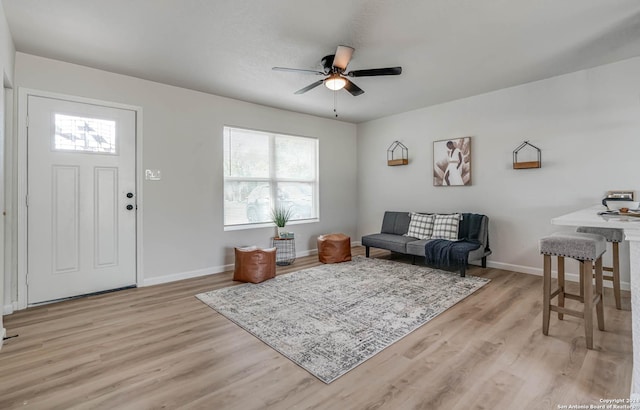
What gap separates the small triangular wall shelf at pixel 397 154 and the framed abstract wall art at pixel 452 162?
53cm

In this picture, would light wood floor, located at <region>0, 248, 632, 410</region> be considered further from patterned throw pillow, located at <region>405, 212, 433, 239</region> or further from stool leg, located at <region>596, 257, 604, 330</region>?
patterned throw pillow, located at <region>405, 212, 433, 239</region>

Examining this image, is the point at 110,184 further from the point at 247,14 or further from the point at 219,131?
the point at 247,14

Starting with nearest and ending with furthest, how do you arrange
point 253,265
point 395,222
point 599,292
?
1. point 599,292
2. point 253,265
3. point 395,222

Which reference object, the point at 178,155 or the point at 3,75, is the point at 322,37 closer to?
the point at 178,155

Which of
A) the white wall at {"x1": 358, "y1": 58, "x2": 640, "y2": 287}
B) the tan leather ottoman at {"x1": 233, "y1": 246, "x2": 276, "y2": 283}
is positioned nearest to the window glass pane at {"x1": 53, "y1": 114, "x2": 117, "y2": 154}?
the tan leather ottoman at {"x1": 233, "y1": 246, "x2": 276, "y2": 283}

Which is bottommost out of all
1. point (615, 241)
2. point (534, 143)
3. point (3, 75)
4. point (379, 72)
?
point (615, 241)

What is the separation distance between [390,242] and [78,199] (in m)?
3.97

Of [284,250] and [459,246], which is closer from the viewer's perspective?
[459,246]

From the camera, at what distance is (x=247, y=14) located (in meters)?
2.39

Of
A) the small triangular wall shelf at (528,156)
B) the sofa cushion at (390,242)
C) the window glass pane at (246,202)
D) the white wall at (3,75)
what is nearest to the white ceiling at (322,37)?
the white wall at (3,75)

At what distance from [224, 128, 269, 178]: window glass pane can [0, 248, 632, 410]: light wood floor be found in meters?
2.32

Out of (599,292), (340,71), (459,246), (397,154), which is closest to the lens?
(599,292)

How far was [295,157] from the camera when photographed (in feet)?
Result: 17.5

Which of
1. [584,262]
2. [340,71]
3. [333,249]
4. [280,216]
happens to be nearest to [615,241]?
[584,262]
